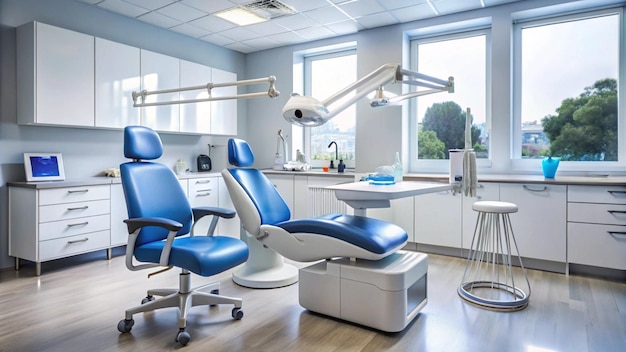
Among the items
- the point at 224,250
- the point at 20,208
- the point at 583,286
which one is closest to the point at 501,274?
the point at 583,286

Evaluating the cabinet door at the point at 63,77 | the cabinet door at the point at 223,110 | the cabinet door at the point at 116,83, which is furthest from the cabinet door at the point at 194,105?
the cabinet door at the point at 63,77

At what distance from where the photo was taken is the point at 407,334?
2.17 meters

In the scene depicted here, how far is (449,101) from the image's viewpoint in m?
4.34

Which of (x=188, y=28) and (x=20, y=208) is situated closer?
(x=20, y=208)

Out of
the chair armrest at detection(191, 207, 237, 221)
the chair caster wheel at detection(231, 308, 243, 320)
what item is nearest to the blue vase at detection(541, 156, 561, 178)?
the chair armrest at detection(191, 207, 237, 221)

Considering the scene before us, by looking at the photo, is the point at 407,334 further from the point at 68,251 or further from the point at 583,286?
the point at 68,251

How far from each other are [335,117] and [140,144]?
10.2 ft

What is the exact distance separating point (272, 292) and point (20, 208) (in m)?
2.29

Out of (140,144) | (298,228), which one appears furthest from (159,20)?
(298,228)

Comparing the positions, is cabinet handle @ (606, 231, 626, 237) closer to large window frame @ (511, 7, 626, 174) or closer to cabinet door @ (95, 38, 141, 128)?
large window frame @ (511, 7, 626, 174)

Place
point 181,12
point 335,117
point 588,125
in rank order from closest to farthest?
point 588,125, point 181,12, point 335,117

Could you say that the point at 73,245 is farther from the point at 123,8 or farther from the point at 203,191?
the point at 123,8

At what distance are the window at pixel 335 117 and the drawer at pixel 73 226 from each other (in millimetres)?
A: 2682

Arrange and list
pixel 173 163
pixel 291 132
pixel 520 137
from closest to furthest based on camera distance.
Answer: pixel 520 137
pixel 173 163
pixel 291 132
